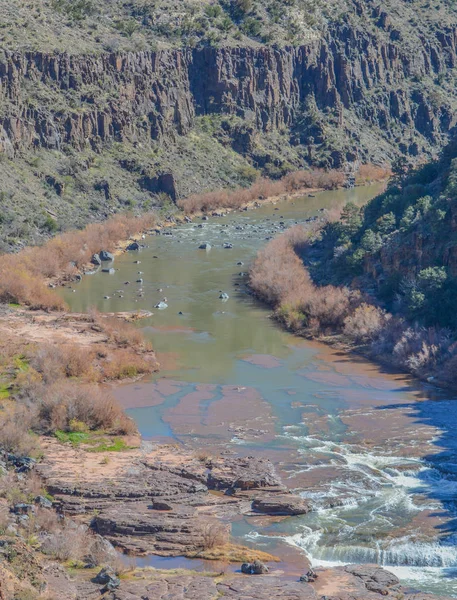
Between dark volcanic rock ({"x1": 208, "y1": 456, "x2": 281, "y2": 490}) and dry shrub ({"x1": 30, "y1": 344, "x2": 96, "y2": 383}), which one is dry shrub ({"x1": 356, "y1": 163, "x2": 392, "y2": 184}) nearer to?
dry shrub ({"x1": 30, "y1": 344, "x2": 96, "y2": 383})

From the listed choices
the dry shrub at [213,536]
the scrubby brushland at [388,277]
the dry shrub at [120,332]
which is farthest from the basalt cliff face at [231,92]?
the dry shrub at [213,536]

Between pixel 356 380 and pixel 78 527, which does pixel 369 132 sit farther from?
pixel 78 527

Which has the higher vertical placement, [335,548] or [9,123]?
[9,123]

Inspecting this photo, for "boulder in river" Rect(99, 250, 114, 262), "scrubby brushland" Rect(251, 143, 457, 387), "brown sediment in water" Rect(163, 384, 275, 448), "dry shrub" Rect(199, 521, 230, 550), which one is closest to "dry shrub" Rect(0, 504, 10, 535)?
"dry shrub" Rect(199, 521, 230, 550)

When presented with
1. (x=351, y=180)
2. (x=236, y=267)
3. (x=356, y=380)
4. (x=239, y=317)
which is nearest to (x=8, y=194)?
(x=236, y=267)

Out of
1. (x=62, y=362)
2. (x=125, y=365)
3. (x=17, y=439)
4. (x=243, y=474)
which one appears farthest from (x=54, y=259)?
(x=243, y=474)

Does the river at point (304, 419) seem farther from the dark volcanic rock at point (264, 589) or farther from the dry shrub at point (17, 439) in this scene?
the dry shrub at point (17, 439)

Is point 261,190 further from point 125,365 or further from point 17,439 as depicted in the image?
point 17,439
